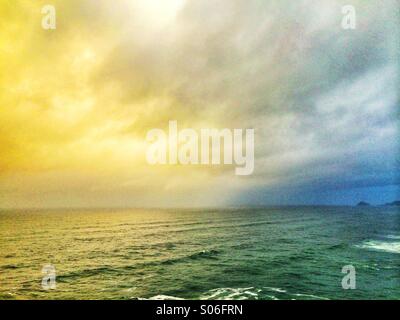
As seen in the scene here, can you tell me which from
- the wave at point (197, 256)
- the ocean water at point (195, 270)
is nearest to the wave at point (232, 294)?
the ocean water at point (195, 270)

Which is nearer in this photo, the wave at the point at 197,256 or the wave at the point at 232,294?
the wave at the point at 232,294

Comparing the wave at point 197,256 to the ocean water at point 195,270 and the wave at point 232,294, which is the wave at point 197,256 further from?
the wave at point 232,294

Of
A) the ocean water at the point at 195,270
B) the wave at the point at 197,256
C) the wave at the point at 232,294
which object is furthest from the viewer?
the wave at the point at 197,256

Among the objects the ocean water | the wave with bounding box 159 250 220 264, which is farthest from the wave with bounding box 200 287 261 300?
the wave with bounding box 159 250 220 264

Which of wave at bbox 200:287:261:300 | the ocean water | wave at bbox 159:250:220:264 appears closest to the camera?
wave at bbox 200:287:261:300

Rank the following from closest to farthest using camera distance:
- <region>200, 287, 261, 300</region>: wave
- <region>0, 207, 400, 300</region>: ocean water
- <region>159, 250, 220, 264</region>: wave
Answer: <region>200, 287, 261, 300</region>: wave → <region>0, 207, 400, 300</region>: ocean water → <region>159, 250, 220, 264</region>: wave

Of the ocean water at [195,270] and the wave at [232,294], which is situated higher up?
the wave at [232,294]

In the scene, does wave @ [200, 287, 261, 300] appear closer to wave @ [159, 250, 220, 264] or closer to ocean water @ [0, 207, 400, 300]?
ocean water @ [0, 207, 400, 300]

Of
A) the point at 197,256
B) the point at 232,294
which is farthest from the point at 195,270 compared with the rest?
the point at 232,294

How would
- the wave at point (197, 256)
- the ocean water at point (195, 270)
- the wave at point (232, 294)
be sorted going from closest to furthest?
1. the wave at point (232, 294)
2. the ocean water at point (195, 270)
3. the wave at point (197, 256)

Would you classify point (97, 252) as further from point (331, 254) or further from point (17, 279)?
point (331, 254)

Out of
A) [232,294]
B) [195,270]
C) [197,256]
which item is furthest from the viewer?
[197,256]

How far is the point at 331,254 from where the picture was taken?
30016mm

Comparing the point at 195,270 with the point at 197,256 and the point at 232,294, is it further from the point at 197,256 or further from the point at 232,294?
the point at 232,294
